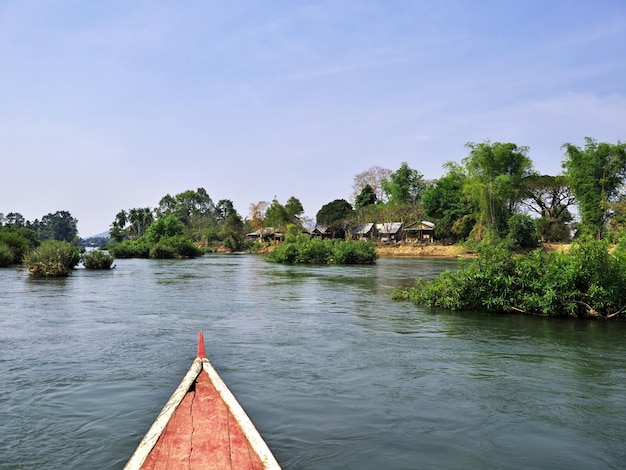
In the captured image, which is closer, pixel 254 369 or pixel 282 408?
pixel 282 408

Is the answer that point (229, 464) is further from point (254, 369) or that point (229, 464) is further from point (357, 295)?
point (357, 295)

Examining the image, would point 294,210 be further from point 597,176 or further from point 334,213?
point 597,176

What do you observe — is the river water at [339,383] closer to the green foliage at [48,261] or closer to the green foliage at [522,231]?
the green foliage at [48,261]

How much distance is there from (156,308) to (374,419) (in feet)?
33.8

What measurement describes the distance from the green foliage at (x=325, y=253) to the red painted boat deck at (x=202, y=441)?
31.4m

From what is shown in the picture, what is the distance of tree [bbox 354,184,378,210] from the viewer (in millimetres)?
70188

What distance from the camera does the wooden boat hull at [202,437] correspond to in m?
3.59

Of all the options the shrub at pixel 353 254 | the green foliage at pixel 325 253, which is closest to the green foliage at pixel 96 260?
the green foliage at pixel 325 253

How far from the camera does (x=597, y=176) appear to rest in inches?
1585

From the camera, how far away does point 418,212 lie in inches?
2314

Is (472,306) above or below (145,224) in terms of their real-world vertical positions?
below

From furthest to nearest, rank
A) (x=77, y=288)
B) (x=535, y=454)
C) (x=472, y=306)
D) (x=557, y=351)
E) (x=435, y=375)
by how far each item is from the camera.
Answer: (x=77, y=288)
(x=472, y=306)
(x=557, y=351)
(x=435, y=375)
(x=535, y=454)

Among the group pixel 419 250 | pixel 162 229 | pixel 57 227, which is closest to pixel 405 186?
pixel 419 250

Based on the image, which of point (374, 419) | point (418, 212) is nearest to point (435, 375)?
point (374, 419)
